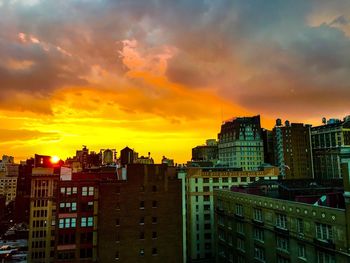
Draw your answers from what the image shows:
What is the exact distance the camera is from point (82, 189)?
63656 millimetres

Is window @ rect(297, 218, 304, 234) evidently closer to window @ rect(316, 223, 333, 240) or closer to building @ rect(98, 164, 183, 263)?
window @ rect(316, 223, 333, 240)

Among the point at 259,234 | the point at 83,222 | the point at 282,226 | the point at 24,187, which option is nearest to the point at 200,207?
the point at 83,222

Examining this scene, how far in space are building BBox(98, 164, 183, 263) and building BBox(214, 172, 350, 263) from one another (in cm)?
1167

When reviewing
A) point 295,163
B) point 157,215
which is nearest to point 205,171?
point 157,215

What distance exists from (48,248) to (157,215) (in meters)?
61.0

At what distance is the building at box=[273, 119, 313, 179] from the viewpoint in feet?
636

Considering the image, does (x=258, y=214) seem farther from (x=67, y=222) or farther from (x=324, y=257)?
(x=67, y=222)

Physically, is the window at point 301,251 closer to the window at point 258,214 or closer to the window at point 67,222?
the window at point 258,214

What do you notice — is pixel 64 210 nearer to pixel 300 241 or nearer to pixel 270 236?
pixel 270 236

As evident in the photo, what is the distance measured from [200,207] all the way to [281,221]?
2327 inches

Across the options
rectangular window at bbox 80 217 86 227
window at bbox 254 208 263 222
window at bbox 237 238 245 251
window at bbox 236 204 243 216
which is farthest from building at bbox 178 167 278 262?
window at bbox 254 208 263 222

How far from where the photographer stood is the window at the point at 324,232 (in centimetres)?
3684

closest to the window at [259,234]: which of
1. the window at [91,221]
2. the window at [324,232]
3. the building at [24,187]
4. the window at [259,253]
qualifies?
the window at [259,253]

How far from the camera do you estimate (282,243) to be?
4659cm
